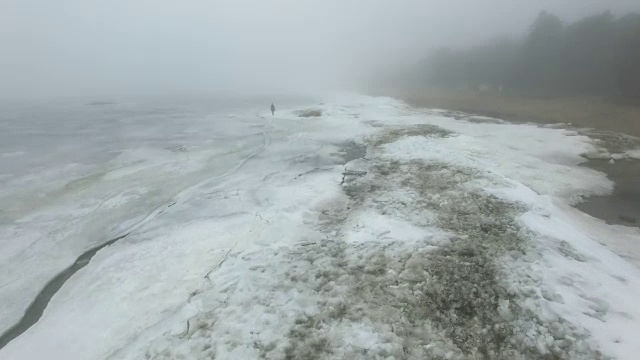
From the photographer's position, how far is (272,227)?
1184 cm

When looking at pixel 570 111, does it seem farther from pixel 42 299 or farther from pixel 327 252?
pixel 42 299

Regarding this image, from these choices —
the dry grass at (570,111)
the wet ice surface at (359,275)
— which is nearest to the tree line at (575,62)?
the dry grass at (570,111)

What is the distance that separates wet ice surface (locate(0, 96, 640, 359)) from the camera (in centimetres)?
709

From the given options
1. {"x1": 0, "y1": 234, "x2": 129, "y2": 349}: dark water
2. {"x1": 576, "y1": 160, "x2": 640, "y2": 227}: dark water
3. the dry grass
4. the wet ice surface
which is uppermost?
the dry grass

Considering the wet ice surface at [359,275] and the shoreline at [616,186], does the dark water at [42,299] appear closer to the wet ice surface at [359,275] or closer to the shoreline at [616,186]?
the wet ice surface at [359,275]

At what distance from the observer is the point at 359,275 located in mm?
9062

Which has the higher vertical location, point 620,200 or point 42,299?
point 620,200

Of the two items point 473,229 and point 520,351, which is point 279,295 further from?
point 473,229

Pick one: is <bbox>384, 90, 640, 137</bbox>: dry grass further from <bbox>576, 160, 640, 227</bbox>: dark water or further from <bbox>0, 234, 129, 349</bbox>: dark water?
<bbox>0, 234, 129, 349</bbox>: dark water

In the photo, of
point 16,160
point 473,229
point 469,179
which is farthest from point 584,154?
point 16,160

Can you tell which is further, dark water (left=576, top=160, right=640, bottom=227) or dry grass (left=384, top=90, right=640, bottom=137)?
dry grass (left=384, top=90, right=640, bottom=137)

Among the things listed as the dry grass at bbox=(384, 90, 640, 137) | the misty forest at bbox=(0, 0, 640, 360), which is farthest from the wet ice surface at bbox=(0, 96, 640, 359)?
the dry grass at bbox=(384, 90, 640, 137)

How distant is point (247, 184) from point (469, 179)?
9915 mm

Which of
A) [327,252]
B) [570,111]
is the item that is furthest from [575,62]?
[327,252]
